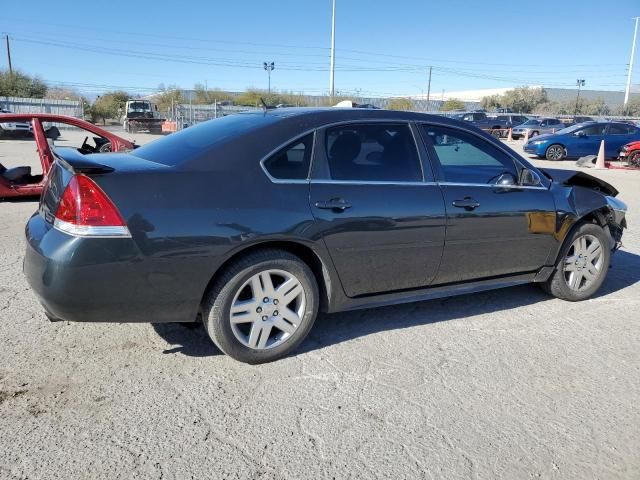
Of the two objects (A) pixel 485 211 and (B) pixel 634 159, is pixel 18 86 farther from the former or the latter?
(A) pixel 485 211

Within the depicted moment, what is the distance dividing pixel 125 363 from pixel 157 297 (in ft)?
2.04

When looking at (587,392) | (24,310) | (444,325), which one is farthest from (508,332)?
(24,310)

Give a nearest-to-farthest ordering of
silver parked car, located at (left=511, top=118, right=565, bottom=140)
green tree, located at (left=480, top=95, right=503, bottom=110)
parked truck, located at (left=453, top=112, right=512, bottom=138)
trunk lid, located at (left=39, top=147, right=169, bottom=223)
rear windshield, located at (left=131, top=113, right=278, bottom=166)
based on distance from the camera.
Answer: trunk lid, located at (left=39, top=147, right=169, bottom=223)
rear windshield, located at (left=131, top=113, right=278, bottom=166)
silver parked car, located at (left=511, top=118, right=565, bottom=140)
parked truck, located at (left=453, top=112, right=512, bottom=138)
green tree, located at (left=480, top=95, right=503, bottom=110)

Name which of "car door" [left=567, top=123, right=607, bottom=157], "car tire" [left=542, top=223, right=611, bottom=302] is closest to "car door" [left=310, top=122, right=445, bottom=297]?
"car tire" [left=542, top=223, right=611, bottom=302]

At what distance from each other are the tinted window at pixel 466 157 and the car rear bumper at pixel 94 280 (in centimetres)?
218

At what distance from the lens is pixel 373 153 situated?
3.67m

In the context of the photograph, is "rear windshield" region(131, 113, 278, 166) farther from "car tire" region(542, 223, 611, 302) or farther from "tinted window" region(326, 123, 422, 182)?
"car tire" region(542, 223, 611, 302)

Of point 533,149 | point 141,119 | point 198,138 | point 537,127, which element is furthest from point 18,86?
point 198,138

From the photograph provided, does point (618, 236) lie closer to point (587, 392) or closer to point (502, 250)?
point (502, 250)

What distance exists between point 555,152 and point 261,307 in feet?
63.0

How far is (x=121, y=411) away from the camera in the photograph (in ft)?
9.18

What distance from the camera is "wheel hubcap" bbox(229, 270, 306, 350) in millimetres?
3225

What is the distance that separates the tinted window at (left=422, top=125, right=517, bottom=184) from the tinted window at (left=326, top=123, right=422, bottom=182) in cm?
24

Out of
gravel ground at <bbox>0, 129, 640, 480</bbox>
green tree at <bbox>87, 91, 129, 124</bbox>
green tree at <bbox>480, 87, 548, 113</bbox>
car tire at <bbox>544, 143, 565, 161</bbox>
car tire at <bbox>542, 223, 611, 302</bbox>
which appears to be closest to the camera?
gravel ground at <bbox>0, 129, 640, 480</bbox>
